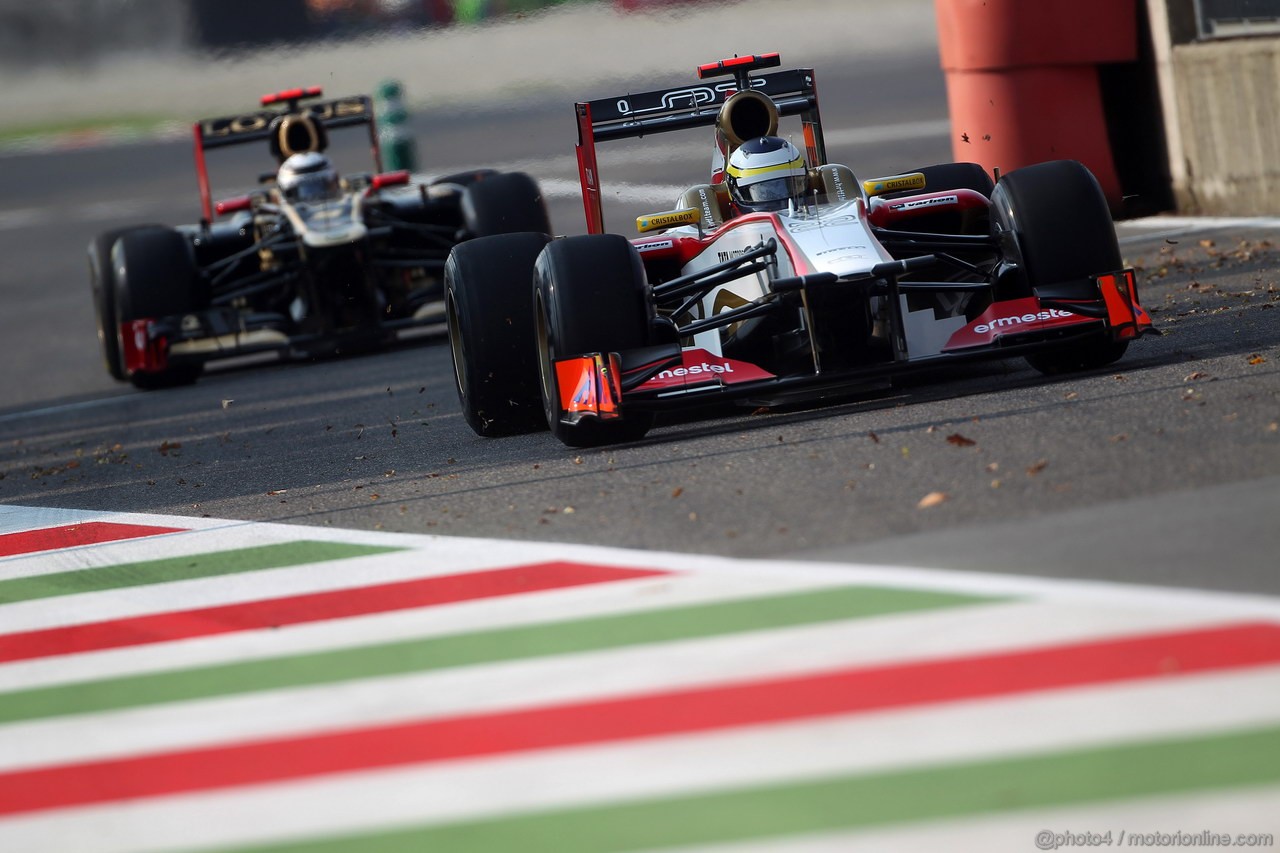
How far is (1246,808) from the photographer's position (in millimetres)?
3219

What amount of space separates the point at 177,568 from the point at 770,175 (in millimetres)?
3538

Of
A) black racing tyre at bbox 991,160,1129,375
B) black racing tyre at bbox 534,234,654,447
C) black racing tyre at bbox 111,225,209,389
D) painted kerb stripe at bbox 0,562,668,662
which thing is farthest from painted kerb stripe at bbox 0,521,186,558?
black racing tyre at bbox 111,225,209,389

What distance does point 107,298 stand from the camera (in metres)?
14.3

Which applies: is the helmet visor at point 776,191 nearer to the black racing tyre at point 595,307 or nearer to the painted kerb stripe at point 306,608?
the black racing tyre at point 595,307

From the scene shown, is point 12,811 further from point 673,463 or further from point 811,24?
point 811,24

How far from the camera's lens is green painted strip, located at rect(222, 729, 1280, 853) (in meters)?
3.37

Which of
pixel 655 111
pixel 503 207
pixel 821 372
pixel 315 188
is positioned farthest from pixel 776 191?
pixel 315 188

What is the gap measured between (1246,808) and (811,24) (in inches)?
781

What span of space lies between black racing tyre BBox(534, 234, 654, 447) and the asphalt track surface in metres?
0.12

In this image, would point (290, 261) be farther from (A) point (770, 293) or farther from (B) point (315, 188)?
(A) point (770, 293)

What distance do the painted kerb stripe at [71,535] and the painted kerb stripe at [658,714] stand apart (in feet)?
10.6

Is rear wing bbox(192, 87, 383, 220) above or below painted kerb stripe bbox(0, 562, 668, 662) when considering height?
above

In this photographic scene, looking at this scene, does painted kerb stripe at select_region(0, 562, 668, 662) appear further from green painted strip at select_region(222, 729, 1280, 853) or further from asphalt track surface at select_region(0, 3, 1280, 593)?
green painted strip at select_region(222, 729, 1280, 853)

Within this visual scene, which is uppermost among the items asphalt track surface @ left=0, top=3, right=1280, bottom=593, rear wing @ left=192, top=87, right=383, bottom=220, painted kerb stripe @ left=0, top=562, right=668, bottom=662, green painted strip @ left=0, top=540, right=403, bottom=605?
rear wing @ left=192, top=87, right=383, bottom=220
